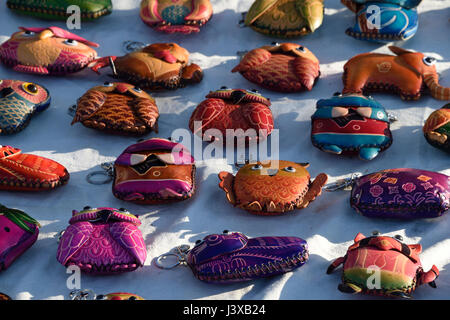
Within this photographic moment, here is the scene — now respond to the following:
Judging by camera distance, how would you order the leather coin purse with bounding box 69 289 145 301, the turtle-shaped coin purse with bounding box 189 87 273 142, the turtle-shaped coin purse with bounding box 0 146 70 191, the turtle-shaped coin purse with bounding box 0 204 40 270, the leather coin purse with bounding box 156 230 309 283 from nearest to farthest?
1. the leather coin purse with bounding box 69 289 145 301
2. the leather coin purse with bounding box 156 230 309 283
3. the turtle-shaped coin purse with bounding box 0 204 40 270
4. the turtle-shaped coin purse with bounding box 0 146 70 191
5. the turtle-shaped coin purse with bounding box 189 87 273 142

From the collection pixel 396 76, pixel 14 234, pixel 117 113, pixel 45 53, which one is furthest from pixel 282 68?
pixel 14 234

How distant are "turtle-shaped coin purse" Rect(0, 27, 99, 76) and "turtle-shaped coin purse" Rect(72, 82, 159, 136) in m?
0.36

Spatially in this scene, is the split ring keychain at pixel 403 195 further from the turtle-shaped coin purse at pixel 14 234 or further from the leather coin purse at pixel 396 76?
the turtle-shaped coin purse at pixel 14 234

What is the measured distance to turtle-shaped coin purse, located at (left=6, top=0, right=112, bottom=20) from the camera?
479 cm

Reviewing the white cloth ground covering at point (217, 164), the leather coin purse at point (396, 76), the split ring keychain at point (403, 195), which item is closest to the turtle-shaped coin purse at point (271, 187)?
the white cloth ground covering at point (217, 164)

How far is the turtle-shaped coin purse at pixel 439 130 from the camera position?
3.79 meters

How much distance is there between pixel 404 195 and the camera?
3475mm

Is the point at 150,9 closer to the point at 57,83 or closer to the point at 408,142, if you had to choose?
the point at 57,83

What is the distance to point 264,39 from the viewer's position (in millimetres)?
4754

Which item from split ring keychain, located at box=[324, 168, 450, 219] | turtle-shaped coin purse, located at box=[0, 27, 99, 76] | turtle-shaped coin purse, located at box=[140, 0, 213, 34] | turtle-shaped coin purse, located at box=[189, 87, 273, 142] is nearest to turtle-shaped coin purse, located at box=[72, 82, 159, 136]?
turtle-shaped coin purse, located at box=[189, 87, 273, 142]

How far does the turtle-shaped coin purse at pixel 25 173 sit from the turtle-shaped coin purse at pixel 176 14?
4.02ft

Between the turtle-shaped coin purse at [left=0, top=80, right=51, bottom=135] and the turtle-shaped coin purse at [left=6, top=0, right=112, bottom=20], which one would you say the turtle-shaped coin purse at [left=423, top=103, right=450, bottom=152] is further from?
the turtle-shaped coin purse at [left=6, top=0, right=112, bottom=20]

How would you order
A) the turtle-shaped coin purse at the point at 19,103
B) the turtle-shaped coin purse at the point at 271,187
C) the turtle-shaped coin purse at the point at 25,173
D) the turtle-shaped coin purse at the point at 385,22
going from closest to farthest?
the turtle-shaped coin purse at the point at 271,187 → the turtle-shaped coin purse at the point at 25,173 → the turtle-shaped coin purse at the point at 19,103 → the turtle-shaped coin purse at the point at 385,22
